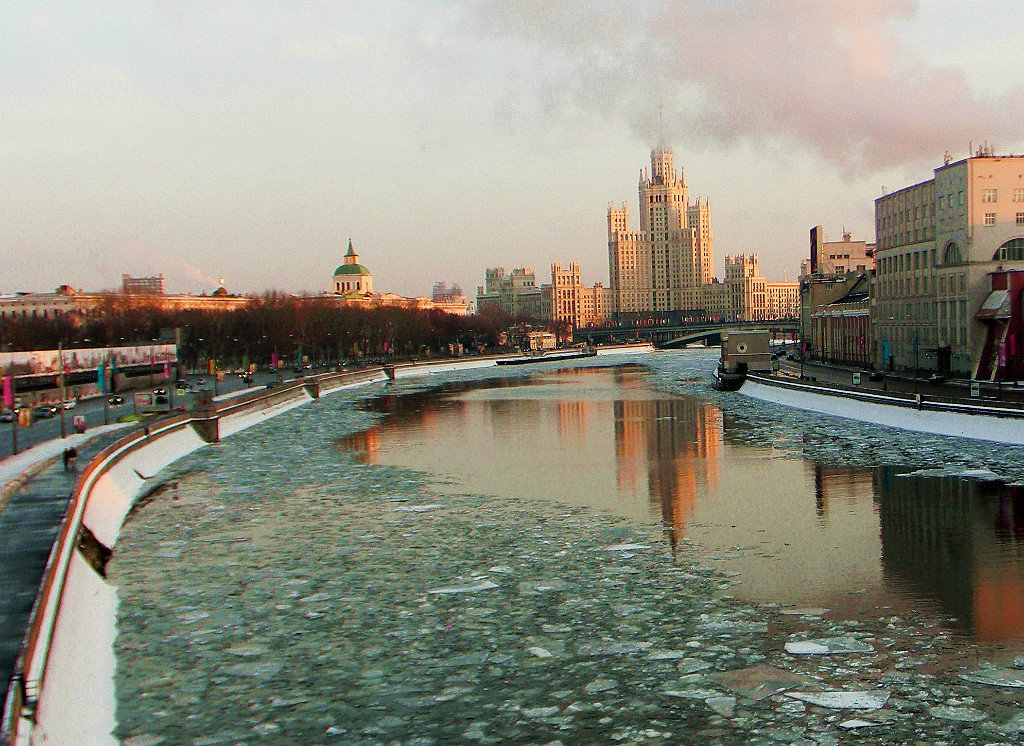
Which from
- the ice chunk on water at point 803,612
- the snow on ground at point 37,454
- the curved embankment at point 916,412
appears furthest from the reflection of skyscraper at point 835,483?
the snow on ground at point 37,454

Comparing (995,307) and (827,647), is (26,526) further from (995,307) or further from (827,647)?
(995,307)

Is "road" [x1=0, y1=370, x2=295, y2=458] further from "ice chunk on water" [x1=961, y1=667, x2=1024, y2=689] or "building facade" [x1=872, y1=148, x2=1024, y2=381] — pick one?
"building facade" [x1=872, y1=148, x2=1024, y2=381]

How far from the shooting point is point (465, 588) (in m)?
19.7

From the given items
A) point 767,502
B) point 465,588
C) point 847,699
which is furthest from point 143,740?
point 767,502

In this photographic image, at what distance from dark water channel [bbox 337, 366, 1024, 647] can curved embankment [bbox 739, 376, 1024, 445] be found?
238 inches

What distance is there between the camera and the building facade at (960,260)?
187 ft

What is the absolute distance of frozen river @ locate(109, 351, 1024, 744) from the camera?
13.3 m

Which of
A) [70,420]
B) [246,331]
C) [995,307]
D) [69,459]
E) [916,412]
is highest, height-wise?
[246,331]

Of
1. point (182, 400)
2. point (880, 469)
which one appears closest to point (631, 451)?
point (880, 469)

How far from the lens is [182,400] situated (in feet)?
245

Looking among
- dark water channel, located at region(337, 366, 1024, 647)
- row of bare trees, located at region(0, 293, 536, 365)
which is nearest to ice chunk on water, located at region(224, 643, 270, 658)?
dark water channel, located at region(337, 366, 1024, 647)

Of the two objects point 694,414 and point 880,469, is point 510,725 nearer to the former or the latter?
point 880,469

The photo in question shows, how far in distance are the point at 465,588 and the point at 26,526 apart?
12.6m

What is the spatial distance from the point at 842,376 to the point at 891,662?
64.3 meters
